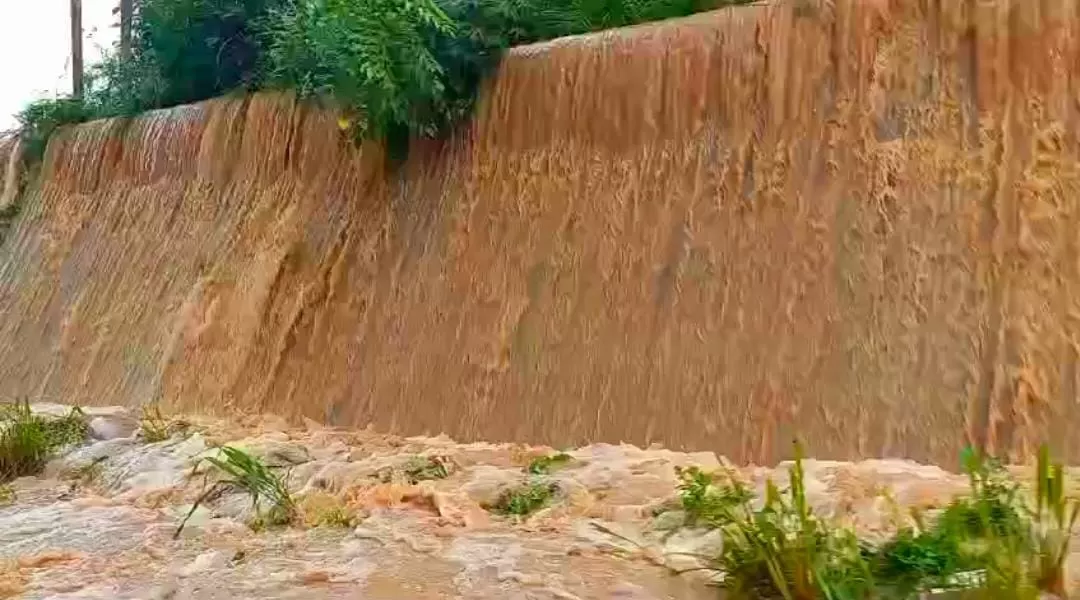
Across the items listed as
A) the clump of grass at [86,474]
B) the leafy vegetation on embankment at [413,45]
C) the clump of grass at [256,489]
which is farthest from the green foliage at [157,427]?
the leafy vegetation on embankment at [413,45]

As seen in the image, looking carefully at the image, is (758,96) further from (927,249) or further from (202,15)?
(202,15)

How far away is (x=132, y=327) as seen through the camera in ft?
27.3

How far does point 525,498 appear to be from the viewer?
3877 mm

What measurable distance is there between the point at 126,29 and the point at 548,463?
8.04m

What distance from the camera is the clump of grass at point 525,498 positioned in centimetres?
380

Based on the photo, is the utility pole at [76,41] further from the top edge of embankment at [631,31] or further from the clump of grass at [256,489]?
the clump of grass at [256,489]

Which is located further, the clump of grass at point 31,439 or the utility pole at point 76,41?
the utility pole at point 76,41

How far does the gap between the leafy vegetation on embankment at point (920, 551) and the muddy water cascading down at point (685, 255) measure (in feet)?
6.00

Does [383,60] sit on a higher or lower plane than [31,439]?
higher

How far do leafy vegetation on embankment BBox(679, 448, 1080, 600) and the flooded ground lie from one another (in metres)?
0.18

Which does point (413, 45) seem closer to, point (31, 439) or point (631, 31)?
point (631, 31)

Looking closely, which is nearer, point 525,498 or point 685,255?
point 525,498

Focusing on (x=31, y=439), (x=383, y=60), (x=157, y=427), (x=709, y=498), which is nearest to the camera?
(x=709, y=498)

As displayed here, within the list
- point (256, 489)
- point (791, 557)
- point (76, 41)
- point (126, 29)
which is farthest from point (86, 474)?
point (76, 41)
